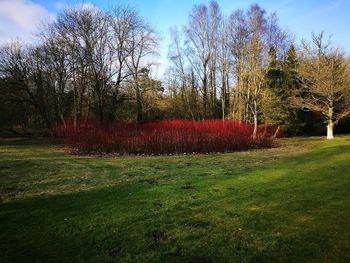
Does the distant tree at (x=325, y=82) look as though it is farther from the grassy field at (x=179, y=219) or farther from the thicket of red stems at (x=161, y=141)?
the grassy field at (x=179, y=219)

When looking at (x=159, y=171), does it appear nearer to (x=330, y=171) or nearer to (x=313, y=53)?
(x=330, y=171)

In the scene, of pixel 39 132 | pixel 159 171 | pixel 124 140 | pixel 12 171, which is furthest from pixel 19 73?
pixel 159 171

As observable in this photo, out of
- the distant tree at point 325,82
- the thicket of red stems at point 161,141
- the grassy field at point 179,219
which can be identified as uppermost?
the distant tree at point 325,82

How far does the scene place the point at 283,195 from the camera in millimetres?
6000

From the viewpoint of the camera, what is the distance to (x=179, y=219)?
188 inches

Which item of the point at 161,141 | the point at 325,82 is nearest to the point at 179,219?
the point at 161,141

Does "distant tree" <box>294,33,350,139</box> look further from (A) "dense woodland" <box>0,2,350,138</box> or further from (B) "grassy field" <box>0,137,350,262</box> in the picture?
(B) "grassy field" <box>0,137,350,262</box>

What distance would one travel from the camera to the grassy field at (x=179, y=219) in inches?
147

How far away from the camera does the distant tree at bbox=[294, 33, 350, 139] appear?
22.4 m

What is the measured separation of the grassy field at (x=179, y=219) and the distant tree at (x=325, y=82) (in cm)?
1618

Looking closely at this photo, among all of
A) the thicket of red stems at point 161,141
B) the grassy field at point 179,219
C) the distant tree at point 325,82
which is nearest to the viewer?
the grassy field at point 179,219

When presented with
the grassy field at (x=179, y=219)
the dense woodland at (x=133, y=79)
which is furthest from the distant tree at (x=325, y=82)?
the grassy field at (x=179, y=219)

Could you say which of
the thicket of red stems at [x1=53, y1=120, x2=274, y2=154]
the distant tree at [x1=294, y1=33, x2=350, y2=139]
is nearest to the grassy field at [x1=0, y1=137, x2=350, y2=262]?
the thicket of red stems at [x1=53, y1=120, x2=274, y2=154]

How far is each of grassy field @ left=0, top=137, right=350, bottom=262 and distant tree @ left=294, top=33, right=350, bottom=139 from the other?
16.2 metres
